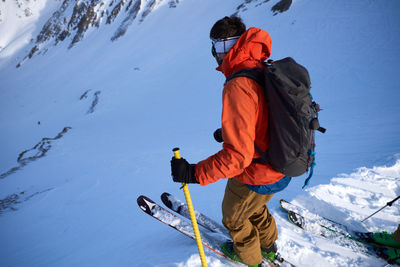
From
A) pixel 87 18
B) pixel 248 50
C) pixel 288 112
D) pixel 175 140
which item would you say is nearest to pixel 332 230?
pixel 288 112

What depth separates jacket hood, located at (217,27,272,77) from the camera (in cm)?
140

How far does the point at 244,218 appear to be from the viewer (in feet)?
5.97

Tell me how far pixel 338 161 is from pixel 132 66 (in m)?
23.2

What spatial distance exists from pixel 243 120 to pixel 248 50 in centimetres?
53

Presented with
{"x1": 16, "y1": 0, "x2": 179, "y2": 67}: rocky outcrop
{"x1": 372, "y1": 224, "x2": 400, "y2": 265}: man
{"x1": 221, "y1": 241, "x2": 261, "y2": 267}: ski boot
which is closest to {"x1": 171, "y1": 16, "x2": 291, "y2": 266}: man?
{"x1": 221, "y1": 241, "x2": 261, "y2": 267}: ski boot

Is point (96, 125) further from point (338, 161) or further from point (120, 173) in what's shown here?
point (338, 161)

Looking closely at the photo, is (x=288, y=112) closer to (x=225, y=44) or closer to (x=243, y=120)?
(x=243, y=120)

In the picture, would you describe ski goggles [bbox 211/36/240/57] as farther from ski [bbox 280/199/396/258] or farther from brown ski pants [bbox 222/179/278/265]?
ski [bbox 280/199/396/258]

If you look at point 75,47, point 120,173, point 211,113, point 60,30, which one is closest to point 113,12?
point 75,47

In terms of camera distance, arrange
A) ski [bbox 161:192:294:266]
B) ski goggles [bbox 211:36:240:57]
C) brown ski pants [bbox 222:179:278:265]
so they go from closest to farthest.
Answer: ski goggles [bbox 211:36:240:57] < brown ski pants [bbox 222:179:278:265] < ski [bbox 161:192:294:266]

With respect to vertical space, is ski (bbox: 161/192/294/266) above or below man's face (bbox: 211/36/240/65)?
below

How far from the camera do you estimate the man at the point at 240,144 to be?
1.29 m

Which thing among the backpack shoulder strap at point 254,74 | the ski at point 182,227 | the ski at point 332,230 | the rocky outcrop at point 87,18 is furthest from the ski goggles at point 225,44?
the rocky outcrop at point 87,18

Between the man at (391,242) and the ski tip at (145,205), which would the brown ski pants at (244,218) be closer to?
the ski tip at (145,205)
